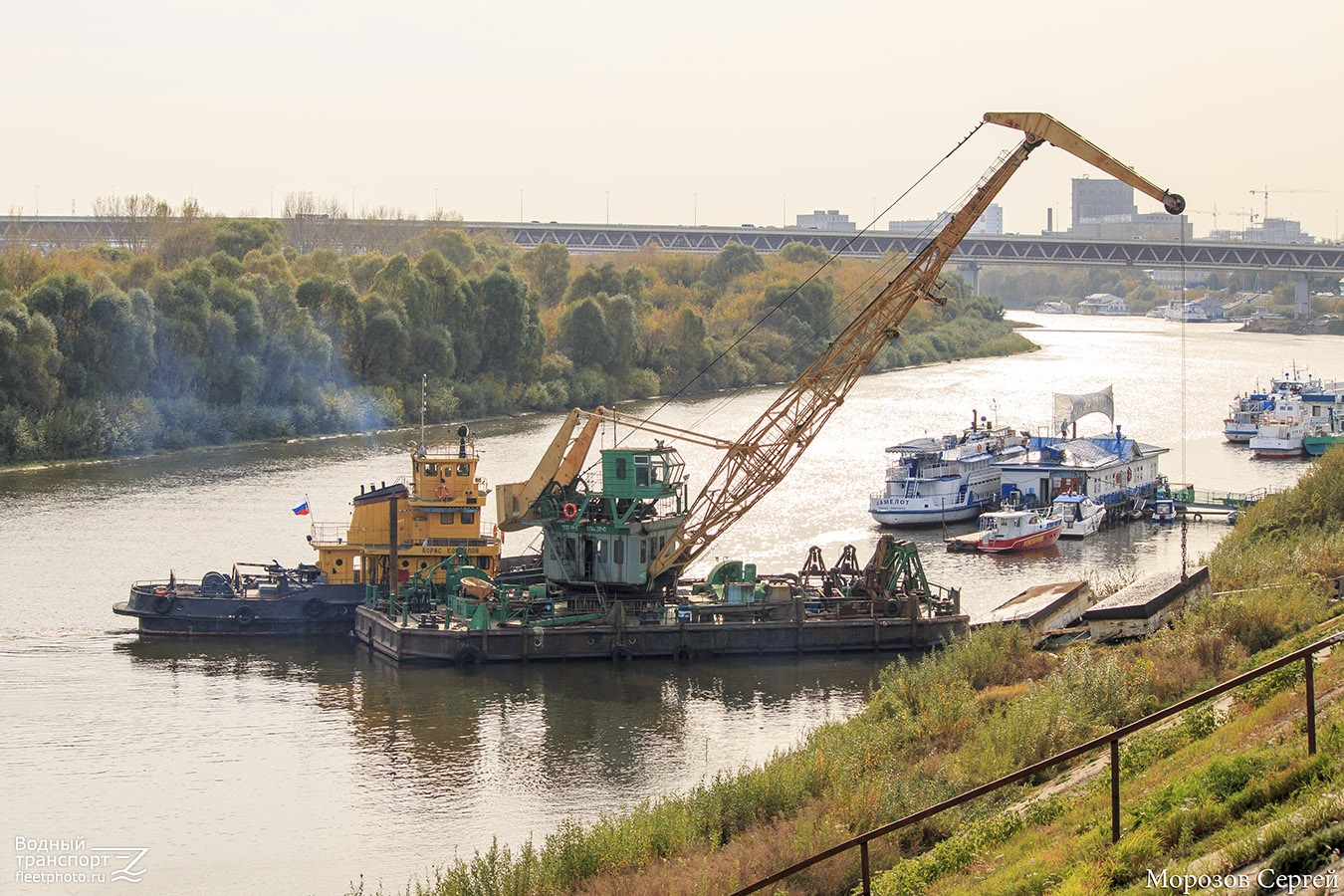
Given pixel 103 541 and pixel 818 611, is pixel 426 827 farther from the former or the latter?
pixel 103 541

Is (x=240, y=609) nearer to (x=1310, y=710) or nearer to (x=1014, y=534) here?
(x=1014, y=534)

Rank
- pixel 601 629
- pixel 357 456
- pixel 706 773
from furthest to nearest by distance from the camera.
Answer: pixel 357 456 → pixel 601 629 → pixel 706 773

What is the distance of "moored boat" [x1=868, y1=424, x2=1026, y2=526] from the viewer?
51.2 m

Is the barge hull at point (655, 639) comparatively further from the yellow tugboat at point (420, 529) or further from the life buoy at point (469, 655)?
the yellow tugboat at point (420, 529)

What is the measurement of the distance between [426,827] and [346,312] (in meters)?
56.5

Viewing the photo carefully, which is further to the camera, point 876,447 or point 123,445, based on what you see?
point 876,447

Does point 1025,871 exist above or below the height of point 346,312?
below

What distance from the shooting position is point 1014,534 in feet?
152

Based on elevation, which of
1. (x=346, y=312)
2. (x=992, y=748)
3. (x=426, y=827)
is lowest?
(x=426, y=827)

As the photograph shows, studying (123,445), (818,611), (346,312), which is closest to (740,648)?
(818,611)

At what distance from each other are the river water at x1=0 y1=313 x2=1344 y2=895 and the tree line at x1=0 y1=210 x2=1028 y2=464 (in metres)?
9.13

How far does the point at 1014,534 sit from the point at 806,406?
13.7 m

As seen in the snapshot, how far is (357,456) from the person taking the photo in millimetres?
61938

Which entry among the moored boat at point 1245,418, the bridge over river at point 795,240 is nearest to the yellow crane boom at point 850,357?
the moored boat at point 1245,418
